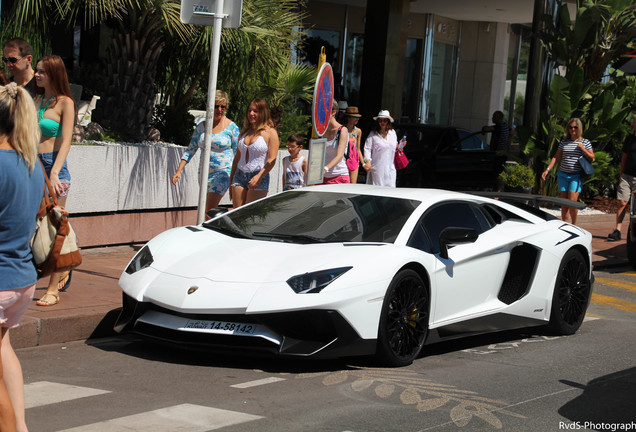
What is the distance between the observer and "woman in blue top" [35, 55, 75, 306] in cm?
765

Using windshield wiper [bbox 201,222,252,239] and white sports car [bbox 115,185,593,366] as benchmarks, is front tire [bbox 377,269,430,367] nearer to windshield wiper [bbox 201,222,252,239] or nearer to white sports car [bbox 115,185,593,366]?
white sports car [bbox 115,185,593,366]

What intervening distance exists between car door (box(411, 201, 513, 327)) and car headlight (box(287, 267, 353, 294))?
90 cm

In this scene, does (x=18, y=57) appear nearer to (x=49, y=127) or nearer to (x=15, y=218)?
(x=49, y=127)

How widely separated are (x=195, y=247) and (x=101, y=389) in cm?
161

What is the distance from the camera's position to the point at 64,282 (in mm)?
8250

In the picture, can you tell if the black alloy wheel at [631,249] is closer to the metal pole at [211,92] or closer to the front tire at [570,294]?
the front tire at [570,294]

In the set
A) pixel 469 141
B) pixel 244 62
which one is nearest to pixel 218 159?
pixel 244 62

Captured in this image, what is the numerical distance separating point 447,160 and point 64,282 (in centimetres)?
1230

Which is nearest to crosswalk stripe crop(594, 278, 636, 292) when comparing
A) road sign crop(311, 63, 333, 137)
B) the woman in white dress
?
the woman in white dress

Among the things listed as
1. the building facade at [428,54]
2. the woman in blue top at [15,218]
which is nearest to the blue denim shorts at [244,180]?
the woman in blue top at [15,218]

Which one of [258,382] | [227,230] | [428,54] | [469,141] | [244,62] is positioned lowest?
[258,382]

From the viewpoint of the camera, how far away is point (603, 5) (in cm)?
1919

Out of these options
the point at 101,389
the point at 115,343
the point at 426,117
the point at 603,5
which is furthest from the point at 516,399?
the point at 426,117

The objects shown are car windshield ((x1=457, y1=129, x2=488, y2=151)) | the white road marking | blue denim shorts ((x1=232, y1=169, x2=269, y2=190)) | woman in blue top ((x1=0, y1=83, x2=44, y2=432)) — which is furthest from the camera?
car windshield ((x1=457, y1=129, x2=488, y2=151))
